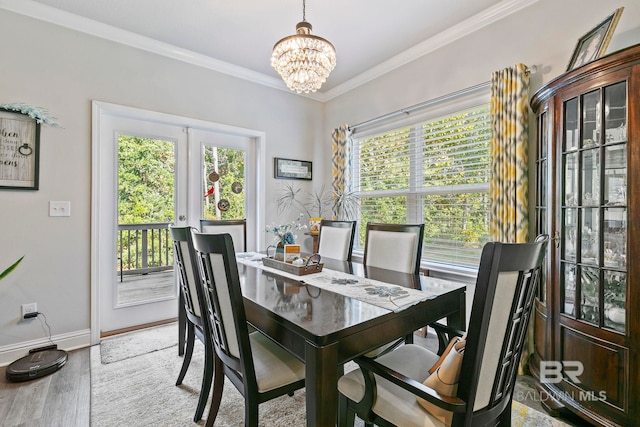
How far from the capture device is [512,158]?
230cm

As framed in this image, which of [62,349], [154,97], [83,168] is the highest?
[154,97]

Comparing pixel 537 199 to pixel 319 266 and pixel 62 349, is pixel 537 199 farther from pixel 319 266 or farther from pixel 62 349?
pixel 62 349

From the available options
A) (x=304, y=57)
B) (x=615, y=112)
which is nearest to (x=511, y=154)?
(x=615, y=112)

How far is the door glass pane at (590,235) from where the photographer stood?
5.26ft

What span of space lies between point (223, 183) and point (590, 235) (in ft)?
10.8

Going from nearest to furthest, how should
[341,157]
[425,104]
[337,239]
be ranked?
[337,239] < [425,104] < [341,157]

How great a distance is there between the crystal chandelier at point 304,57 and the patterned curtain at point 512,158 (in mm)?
1386

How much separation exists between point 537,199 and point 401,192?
1380 mm

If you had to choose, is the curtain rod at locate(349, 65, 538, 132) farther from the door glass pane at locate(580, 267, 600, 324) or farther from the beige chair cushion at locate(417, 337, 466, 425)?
the beige chair cushion at locate(417, 337, 466, 425)

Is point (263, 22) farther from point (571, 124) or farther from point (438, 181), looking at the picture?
point (571, 124)

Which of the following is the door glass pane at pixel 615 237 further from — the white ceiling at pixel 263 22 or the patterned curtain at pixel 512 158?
the white ceiling at pixel 263 22

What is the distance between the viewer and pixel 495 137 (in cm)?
243

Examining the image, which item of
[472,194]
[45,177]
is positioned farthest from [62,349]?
[472,194]

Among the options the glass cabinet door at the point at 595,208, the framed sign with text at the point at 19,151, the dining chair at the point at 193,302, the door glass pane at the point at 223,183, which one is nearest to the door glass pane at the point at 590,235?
the glass cabinet door at the point at 595,208
